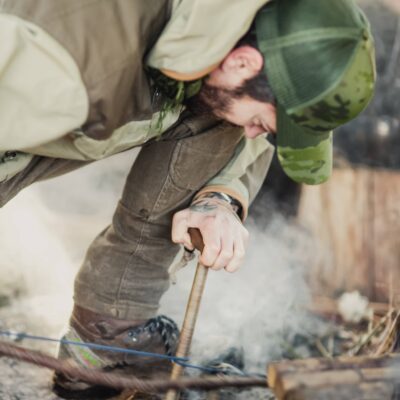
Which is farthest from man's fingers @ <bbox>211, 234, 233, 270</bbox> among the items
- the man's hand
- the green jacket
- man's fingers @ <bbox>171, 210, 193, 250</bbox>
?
the green jacket

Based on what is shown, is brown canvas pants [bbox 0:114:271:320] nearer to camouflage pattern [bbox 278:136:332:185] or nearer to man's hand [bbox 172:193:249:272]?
man's hand [bbox 172:193:249:272]

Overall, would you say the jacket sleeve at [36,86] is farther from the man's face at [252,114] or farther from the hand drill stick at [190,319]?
the hand drill stick at [190,319]

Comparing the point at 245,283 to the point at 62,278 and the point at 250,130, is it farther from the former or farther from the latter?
the point at 250,130

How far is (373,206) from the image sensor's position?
4684 mm

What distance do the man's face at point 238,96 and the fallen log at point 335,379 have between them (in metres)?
0.97

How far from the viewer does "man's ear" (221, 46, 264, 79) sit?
216 cm

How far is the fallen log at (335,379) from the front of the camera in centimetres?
168

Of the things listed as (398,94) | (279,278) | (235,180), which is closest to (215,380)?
(235,180)

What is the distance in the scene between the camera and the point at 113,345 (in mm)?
2826

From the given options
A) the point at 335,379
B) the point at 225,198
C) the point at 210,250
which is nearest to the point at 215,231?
the point at 210,250

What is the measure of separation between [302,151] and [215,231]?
49 cm

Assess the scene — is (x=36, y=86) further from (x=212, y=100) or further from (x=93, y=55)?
(x=212, y=100)

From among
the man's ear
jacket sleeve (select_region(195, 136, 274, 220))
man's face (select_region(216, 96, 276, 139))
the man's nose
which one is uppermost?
the man's ear

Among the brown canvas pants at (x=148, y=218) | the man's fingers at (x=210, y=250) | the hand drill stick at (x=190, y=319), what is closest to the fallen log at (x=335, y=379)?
the hand drill stick at (x=190, y=319)
